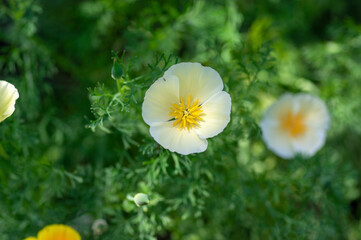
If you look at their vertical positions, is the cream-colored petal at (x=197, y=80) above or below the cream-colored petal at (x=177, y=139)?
above

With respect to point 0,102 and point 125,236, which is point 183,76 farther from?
point 125,236

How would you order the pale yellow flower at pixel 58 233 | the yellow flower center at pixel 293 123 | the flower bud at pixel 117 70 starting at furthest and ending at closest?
the yellow flower center at pixel 293 123 → the pale yellow flower at pixel 58 233 → the flower bud at pixel 117 70

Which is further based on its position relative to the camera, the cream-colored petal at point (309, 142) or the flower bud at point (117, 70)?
the cream-colored petal at point (309, 142)

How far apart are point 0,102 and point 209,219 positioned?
1.60 meters

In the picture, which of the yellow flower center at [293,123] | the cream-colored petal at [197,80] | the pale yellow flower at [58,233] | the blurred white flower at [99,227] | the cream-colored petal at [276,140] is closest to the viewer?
the cream-colored petal at [197,80]

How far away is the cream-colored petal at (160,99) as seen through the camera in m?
1.38

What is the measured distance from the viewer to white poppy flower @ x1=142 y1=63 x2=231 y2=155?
1.38m

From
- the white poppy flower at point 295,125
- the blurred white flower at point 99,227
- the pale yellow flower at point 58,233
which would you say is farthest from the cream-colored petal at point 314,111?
the pale yellow flower at point 58,233

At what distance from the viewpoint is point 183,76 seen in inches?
56.5

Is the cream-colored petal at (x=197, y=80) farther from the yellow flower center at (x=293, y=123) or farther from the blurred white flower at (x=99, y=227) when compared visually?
the yellow flower center at (x=293, y=123)

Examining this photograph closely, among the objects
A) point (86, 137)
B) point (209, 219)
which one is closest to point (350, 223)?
point (209, 219)

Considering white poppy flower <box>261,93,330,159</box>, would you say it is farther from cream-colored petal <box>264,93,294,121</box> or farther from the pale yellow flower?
the pale yellow flower

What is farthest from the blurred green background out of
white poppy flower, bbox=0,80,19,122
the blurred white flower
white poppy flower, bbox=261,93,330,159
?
white poppy flower, bbox=0,80,19,122

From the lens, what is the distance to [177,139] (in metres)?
1.40
